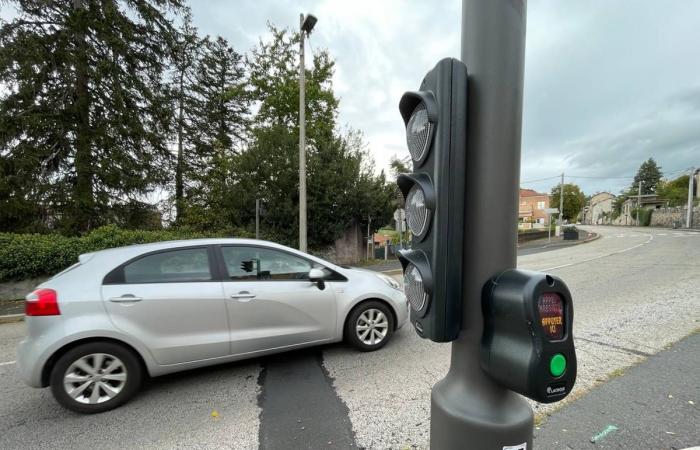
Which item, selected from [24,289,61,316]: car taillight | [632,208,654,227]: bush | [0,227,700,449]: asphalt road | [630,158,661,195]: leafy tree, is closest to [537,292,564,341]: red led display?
[0,227,700,449]: asphalt road

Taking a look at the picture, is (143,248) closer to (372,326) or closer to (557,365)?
(372,326)

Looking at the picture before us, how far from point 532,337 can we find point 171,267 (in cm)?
343

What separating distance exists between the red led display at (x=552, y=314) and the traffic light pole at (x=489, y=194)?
0.16m

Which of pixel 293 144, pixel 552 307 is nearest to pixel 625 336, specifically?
pixel 552 307

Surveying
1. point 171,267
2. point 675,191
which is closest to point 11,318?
point 171,267

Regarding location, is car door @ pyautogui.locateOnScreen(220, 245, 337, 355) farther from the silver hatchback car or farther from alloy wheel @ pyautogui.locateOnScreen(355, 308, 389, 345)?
alloy wheel @ pyautogui.locateOnScreen(355, 308, 389, 345)

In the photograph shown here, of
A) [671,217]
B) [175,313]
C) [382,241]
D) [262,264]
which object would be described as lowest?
[382,241]

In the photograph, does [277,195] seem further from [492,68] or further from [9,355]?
[492,68]

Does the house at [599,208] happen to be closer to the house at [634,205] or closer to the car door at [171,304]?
the house at [634,205]

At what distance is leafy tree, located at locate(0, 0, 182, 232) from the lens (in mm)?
10586

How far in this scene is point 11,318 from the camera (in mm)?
6387

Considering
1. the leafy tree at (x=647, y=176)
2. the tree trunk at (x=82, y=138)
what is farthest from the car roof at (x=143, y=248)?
the leafy tree at (x=647, y=176)

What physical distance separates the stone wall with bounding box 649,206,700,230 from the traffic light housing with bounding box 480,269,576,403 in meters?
52.0

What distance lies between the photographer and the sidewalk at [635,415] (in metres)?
2.31
